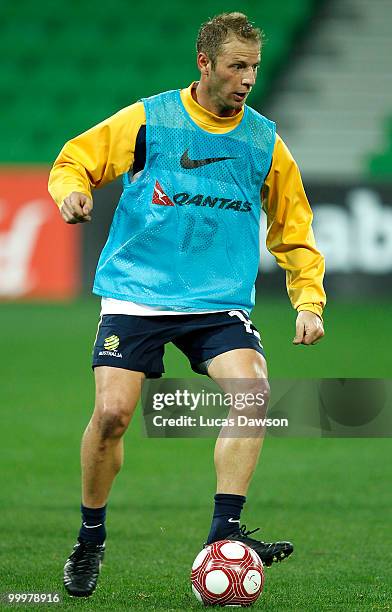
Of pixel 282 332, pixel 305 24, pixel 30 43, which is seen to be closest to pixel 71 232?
pixel 282 332

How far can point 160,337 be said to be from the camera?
507 centimetres

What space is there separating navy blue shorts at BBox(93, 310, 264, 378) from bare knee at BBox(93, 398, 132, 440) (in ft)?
0.56

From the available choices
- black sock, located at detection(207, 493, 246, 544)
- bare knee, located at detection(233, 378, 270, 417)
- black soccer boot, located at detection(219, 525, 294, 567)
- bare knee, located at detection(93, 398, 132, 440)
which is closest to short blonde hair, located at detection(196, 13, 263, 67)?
bare knee, located at detection(233, 378, 270, 417)

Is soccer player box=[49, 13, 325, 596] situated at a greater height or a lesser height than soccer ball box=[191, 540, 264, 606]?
greater

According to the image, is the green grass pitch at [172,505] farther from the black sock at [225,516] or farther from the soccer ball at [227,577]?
the black sock at [225,516]

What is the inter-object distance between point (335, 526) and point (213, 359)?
1720 mm

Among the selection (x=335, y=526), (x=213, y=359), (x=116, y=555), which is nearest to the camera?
(x=213, y=359)

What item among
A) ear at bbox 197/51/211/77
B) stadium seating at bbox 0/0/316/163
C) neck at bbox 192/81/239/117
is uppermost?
stadium seating at bbox 0/0/316/163

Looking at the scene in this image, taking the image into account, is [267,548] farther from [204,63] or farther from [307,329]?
[204,63]

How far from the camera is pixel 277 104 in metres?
21.3

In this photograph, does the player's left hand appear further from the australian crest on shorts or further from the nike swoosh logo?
the nike swoosh logo

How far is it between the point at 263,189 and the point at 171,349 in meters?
8.36

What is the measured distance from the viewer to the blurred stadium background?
19.3 ft

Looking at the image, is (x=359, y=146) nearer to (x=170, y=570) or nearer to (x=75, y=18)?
(x=75, y=18)
